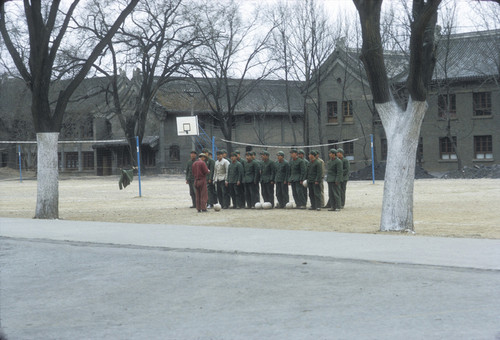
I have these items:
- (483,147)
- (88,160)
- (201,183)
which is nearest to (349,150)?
(483,147)

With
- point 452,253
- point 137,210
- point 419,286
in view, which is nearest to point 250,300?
point 419,286

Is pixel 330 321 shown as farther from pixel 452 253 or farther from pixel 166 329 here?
pixel 452 253

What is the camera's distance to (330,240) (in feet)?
41.4

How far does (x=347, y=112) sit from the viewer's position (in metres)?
58.3

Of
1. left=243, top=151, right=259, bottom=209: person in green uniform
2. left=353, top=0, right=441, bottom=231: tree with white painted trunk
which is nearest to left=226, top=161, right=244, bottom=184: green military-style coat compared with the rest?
left=243, top=151, right=259, bottom=209: person in green uniform

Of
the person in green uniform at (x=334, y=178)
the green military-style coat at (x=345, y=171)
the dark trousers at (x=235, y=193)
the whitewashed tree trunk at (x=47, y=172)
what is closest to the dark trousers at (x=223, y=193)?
the dark trousers at (x=235, y=193)

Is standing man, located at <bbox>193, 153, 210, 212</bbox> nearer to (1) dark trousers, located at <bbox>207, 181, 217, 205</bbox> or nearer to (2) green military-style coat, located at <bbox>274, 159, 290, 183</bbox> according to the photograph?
(1) dark trousers, located at <bbox>207, 181, 217, 205</bbox>

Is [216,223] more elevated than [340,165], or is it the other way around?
[340,165]

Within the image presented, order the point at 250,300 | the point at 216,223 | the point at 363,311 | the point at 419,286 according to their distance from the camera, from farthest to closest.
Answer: the point at 216,223, the point at 419,286, the point at 250,300, the point at 363,311

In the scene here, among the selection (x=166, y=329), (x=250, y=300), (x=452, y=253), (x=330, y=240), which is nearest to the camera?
(x=166, y=329)

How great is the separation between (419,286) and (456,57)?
153ft

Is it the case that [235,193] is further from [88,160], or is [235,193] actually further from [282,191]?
[88,160]

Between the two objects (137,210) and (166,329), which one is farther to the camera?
(137,210)

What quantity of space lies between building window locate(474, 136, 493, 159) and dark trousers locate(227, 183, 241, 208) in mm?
32571
